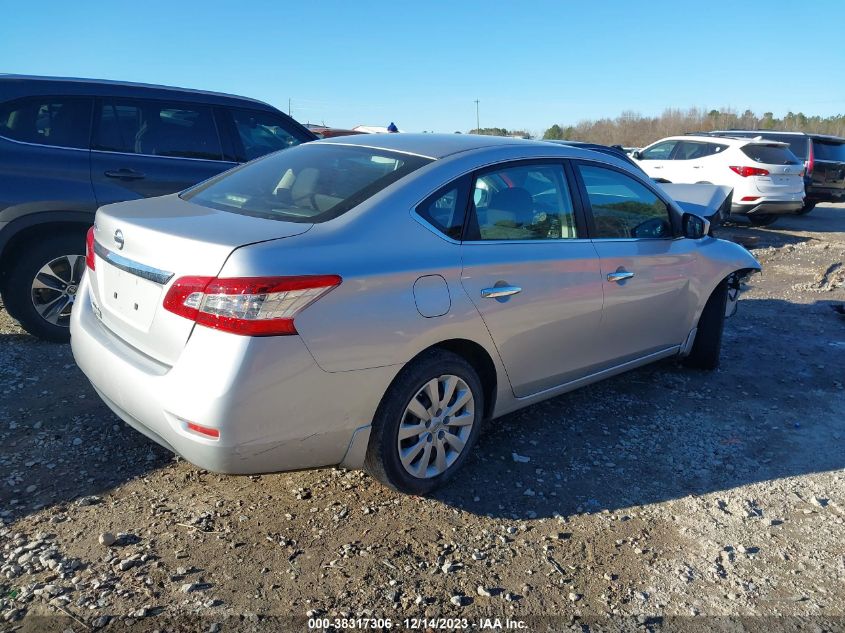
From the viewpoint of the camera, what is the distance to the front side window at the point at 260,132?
5.86 metres

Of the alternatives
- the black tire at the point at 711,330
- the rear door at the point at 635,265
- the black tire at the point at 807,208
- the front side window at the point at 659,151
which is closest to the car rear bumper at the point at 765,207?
the front side window at the point at 659,151

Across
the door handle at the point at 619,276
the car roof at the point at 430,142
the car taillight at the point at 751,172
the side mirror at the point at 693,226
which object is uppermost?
the car roof at the point at 430,142

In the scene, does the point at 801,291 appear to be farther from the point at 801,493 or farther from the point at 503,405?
the point at 503,405

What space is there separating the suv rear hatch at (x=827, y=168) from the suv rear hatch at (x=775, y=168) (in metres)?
Result: 2.08

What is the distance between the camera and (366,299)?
275 centimetres

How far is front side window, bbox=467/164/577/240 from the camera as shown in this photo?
11.1ft

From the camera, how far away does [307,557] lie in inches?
111

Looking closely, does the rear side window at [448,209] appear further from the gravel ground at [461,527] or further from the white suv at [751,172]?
the white suv at [751,172]

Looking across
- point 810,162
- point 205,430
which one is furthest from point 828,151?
point 205,430

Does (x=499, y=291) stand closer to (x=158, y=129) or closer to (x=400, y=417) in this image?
(x=400, y=417)

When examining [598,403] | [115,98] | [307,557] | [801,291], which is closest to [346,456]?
[307,557]

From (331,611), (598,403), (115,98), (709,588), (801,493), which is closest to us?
(331,611)

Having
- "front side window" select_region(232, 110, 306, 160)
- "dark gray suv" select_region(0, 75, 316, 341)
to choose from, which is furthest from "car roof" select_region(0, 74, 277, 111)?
"front side window" select_region(232, 110, 306, 160)

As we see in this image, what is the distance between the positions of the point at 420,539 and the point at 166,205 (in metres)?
1.98
